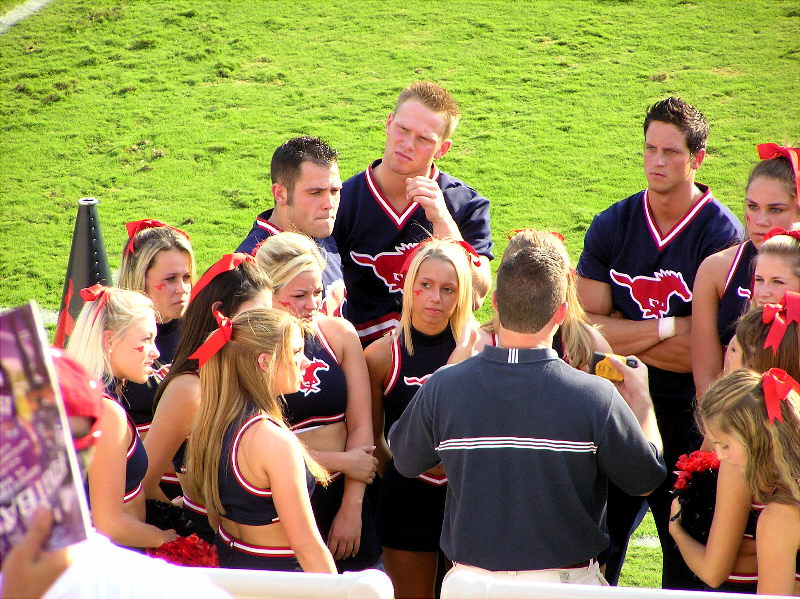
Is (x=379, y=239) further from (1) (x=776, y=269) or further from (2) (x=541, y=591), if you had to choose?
(2) (x=541, y=591)

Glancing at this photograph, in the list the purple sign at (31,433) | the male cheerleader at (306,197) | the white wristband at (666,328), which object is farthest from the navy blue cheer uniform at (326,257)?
the purple sign at (31,433)

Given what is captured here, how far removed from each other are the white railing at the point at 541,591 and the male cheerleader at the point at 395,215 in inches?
94.8

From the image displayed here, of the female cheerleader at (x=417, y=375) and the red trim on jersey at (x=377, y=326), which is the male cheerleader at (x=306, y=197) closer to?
Answer: the red trim on jersey at (x=377, y=326)

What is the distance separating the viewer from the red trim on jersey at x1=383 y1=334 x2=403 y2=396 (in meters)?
3.21

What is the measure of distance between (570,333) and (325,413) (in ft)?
2.78

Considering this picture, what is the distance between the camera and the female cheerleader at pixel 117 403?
2.42 meters

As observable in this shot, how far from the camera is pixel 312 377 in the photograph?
3.07 m

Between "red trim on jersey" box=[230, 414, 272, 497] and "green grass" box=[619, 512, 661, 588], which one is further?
"green grass" box=[619, 512, 661, 588]

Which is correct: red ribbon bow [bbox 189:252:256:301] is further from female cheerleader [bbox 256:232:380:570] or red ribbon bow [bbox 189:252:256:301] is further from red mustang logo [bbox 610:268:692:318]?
red mustang logo [bbox 610:268:692:318]

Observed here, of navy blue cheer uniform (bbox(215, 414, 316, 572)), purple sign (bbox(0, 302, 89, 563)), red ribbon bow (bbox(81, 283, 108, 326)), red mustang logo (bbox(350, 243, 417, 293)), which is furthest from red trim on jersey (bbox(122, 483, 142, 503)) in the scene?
red mustang logo (bbox(350, 243, 417, 293))

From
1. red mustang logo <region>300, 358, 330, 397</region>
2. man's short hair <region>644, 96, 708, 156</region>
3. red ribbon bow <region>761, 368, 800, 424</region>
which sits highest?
man's short hair <region>644, 96, 708, 156</region>

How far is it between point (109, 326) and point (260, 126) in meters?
6.66

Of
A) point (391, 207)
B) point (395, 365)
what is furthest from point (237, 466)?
point (391, 207)

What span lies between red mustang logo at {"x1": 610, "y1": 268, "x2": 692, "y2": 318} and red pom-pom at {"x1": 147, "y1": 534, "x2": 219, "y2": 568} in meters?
1.95
